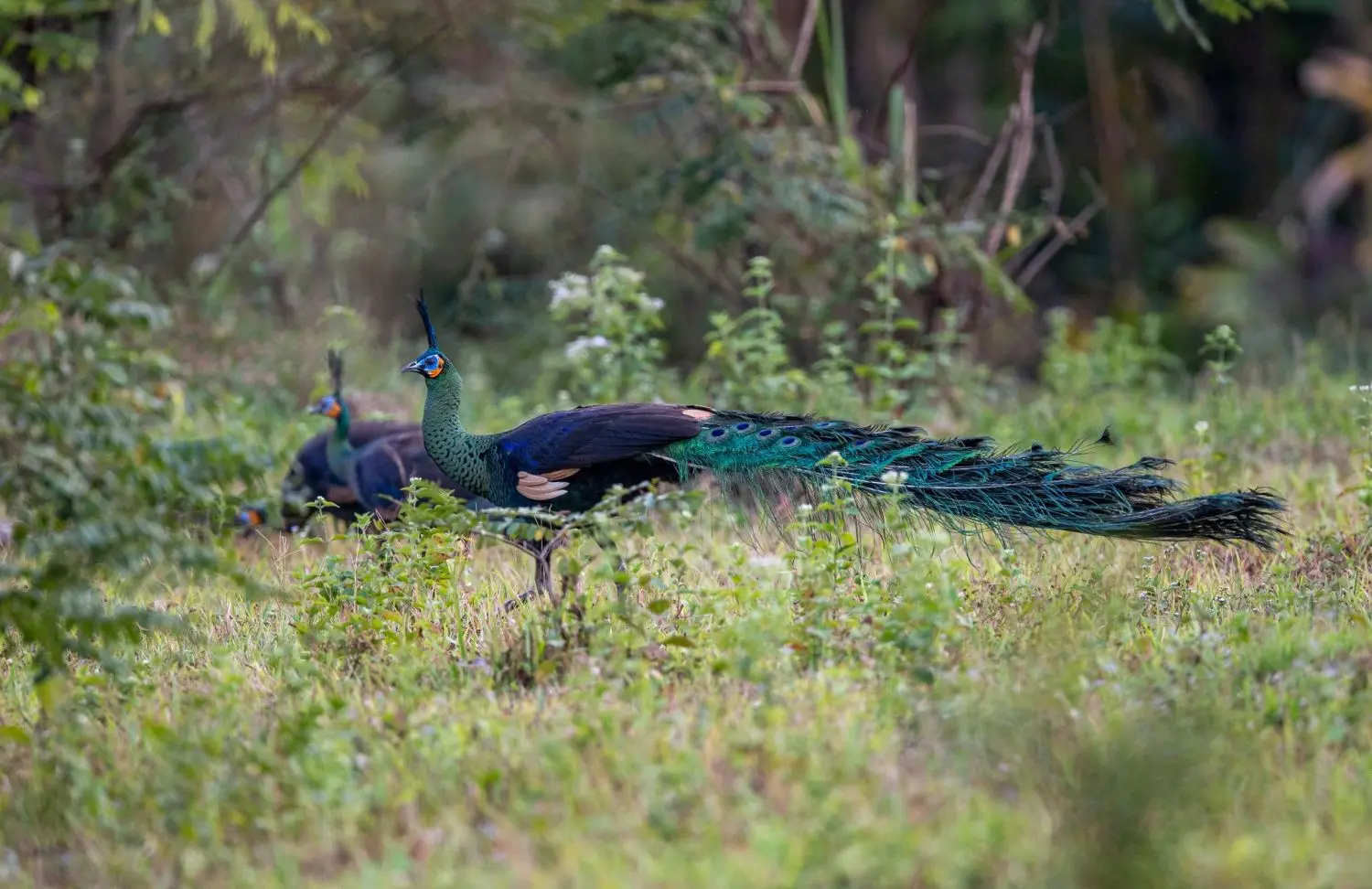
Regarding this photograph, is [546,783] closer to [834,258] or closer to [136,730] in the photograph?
[136,730]

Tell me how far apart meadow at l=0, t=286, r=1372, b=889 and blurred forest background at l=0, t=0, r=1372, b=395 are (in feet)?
8.40

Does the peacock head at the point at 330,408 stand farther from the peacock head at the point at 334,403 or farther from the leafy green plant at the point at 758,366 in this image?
the leafy green plant at the point at 758,366

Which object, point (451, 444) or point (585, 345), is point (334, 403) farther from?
point (451, 444)

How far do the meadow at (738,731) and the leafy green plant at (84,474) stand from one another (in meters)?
0.31

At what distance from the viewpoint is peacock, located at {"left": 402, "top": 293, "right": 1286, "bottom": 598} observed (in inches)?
203

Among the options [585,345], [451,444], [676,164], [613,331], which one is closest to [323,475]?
[585,345]

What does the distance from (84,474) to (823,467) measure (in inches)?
103

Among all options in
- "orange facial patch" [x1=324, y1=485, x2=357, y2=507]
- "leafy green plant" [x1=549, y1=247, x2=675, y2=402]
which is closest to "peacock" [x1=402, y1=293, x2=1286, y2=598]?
"leafy green plant" [x1=549, y1=247, x2=675, y2=402]

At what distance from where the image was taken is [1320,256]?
51.5 ft

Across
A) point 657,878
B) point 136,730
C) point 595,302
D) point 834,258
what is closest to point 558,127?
point 834,258

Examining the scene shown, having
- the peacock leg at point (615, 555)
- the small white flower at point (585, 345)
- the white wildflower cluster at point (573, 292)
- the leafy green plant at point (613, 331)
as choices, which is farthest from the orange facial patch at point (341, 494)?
the peacock leg at point (615, 555)

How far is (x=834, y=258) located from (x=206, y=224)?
6595 millimetres

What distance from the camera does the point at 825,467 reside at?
5.71 m

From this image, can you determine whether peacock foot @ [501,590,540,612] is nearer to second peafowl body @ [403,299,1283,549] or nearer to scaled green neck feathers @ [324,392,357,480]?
second peafowl body @ [403,299,1283,549]
